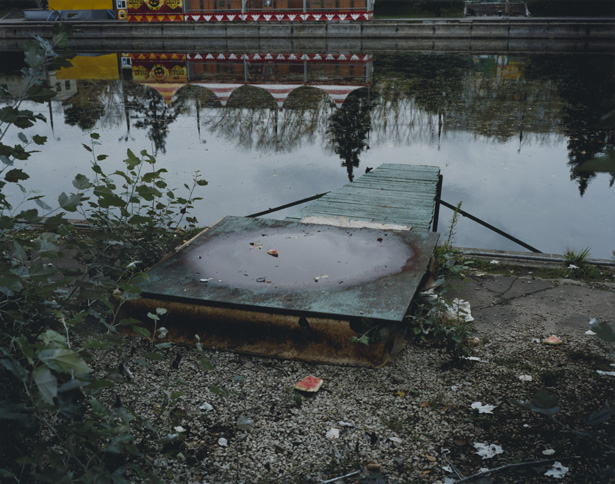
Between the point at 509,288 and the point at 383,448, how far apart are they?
2.33m

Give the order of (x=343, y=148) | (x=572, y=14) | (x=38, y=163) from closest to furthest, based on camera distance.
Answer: (x=38, y=163), (x=343, y=148), (x=572, y=14)

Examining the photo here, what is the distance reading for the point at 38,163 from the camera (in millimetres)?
10305

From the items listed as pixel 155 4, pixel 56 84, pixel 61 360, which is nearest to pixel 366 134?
pixel 56 84

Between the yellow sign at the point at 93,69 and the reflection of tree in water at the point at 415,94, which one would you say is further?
the yellow sign at the point at 93,69

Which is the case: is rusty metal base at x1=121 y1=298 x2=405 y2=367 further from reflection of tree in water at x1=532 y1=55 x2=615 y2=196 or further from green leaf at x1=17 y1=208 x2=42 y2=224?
reflection of tree in water at x1=532 y1=55 x2=615 y2=196

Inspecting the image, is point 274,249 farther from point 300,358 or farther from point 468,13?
point 468,13

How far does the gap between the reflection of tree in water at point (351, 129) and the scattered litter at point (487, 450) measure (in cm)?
684

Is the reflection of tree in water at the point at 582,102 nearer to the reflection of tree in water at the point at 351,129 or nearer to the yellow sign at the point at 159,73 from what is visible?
the reflection of tree in water at the point at 351,129

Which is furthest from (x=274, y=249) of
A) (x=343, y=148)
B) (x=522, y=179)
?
(x=343, y=148)

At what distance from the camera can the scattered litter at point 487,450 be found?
2.70 meters

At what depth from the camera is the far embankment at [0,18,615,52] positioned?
27.4 m

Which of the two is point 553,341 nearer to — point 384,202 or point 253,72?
point 384,202

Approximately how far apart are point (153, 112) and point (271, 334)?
470 inches

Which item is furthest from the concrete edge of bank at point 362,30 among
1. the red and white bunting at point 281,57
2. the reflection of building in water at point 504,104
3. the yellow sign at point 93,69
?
the reflection of building in water at point 504,104
